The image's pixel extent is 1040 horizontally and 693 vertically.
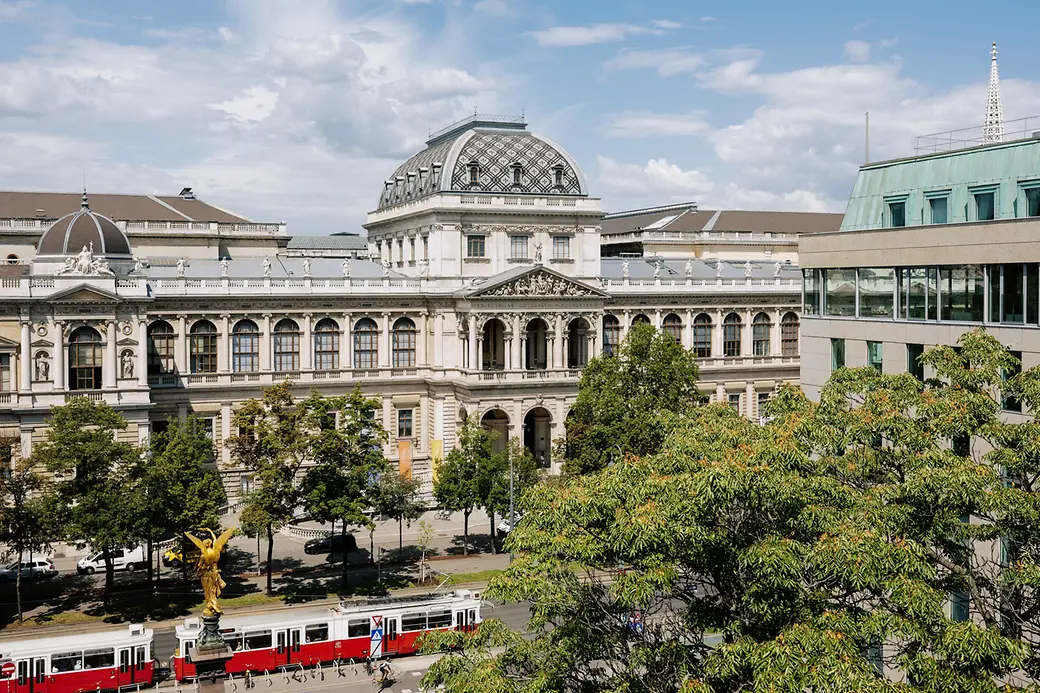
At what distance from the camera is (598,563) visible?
101 ft

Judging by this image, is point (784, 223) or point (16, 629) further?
point (784, 223)

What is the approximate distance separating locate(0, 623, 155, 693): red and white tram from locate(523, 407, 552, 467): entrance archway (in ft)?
160

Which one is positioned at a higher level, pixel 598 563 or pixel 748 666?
pixel 598 563

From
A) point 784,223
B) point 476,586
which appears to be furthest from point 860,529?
point 784,223

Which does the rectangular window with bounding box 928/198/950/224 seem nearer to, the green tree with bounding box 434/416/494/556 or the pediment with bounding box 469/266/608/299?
the green tree with bounding box 434/416/494/556

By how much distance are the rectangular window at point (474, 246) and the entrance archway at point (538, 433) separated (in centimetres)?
1451

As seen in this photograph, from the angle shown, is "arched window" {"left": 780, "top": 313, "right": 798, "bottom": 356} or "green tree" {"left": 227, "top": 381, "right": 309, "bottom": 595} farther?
"arched window" {"left": 780, "top": 313, "right": 798, "bottom": 356}

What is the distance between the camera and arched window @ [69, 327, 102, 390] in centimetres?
8081

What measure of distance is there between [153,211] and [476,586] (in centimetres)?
6053

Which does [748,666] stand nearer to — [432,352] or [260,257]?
[432,352]

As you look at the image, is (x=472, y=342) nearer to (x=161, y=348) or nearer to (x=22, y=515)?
→ (x=161, y=348)

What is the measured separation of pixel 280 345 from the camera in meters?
94.1

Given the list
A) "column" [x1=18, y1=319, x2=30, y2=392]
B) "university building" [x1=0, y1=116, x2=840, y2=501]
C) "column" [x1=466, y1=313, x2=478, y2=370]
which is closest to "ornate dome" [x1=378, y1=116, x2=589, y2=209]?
"university building" [x1=0, y1=116, x2=840, y2=501]

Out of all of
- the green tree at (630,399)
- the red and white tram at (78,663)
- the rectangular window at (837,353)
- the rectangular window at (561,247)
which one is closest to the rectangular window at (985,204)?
the rectangular window at (837,353)
